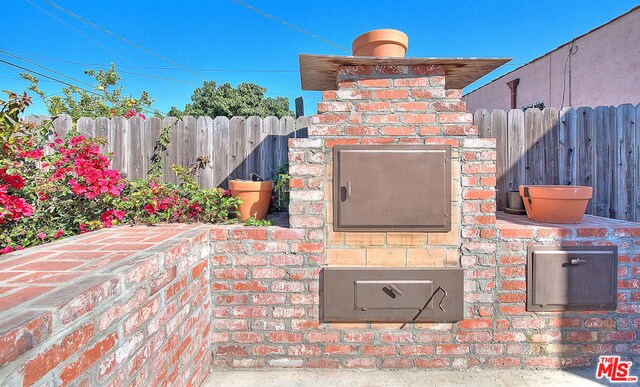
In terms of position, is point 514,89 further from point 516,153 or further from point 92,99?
point 92,99

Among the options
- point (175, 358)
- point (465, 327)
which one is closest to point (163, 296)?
point (175, 358)

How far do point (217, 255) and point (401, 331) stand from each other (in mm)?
1292

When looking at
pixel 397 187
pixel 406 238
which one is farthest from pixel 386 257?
pixel 397 187

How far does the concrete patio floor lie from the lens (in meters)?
1.79

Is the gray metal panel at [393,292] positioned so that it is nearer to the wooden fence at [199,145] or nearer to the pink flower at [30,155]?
the wooden fence at [199,145]

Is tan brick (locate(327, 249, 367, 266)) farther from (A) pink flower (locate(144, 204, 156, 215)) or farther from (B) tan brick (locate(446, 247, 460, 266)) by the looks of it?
(A) pink flower (locate(144, 204, 156, 215))

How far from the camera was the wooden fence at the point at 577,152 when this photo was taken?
2.50 m

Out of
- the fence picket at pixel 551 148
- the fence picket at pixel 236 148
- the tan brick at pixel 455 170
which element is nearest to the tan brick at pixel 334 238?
the tan brick at pixel 455 170

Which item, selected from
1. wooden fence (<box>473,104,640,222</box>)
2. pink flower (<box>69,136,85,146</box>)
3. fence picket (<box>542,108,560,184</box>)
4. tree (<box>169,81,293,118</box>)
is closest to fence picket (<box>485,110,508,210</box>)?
wooden fence (<box>473,104,640,222</box>)

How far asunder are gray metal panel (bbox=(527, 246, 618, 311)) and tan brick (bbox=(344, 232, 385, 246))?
3.14ft

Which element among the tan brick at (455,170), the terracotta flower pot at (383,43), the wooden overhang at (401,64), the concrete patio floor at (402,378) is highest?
the terracotta flower pot at (383,43)

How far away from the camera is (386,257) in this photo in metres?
1.87

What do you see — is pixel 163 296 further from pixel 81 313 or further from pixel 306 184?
pixel 306 184

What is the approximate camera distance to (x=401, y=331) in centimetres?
189
